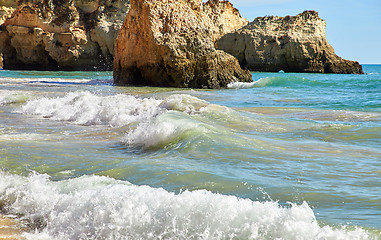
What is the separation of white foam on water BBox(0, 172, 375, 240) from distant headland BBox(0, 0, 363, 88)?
1378 centimetres

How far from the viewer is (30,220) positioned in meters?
3.09

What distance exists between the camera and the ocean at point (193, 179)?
2.60 m

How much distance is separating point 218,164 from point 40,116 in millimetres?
5840

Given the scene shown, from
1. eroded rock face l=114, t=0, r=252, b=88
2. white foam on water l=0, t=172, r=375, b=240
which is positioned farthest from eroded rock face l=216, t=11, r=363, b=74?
white foam on water l=0, t=172, r=375, b=240

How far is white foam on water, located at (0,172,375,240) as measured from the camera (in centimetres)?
244

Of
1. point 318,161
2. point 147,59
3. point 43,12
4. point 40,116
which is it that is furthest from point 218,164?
point 43,12

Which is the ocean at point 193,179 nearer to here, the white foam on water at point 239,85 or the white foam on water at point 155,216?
the white foam on water at point 155,216

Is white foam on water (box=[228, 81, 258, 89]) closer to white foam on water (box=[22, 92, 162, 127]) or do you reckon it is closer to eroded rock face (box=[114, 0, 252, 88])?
eroded rock face (box=[114, 0, 252, 88])

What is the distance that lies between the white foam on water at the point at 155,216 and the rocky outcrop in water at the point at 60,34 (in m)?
36.7

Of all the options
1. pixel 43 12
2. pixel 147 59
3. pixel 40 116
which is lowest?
pixel 40 116

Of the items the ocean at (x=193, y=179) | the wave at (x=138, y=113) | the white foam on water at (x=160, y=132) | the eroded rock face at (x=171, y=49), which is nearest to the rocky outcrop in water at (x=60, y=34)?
the eroded rock face at (x=171, y=49)

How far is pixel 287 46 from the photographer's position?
44.1 meters

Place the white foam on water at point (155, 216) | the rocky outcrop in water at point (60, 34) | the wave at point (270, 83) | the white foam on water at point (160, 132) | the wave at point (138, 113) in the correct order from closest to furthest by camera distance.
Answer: the white foam on water at point (155, 216)
the white foam on water at point (160, 132)
the wave at point (138, 113)
the wave at point (270, 83)
the rocky outcrop in water at point (60, 34)

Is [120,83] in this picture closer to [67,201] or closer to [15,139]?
[15,139]
